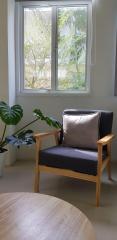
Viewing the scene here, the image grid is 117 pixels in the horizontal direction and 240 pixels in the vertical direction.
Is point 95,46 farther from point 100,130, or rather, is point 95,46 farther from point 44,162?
point 44,162

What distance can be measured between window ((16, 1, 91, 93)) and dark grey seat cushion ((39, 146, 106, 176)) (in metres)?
1.23

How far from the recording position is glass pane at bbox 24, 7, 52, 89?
147 inches

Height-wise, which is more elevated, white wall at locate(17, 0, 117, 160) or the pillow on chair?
white wall at locate(17, 0, 117, 160)

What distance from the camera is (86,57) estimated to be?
368cm

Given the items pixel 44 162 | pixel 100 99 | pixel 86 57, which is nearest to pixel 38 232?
pixel 44 162

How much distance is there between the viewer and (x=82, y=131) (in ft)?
9.79

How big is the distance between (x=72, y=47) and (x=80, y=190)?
6.20 ft

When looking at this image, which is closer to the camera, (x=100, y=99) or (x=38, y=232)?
(x=38, y=232)

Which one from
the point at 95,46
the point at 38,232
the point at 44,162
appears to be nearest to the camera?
the point at 38,232

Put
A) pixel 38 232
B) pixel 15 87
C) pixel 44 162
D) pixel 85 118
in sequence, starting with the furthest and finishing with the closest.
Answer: pixel 15 87 < pixel 85 118 < pixel 44 162 < pixel 38 232

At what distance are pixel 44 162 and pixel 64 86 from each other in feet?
4.57

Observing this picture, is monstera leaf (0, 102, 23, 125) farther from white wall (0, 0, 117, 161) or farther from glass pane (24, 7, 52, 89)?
glass pane (24, 7, 52, 89)

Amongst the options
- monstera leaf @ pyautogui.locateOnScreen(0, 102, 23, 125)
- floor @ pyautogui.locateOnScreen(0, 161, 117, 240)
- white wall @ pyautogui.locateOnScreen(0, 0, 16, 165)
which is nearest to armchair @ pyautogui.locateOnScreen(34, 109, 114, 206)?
floor @ pyautogui.locateOnScreen(0, 161, 117, 240)

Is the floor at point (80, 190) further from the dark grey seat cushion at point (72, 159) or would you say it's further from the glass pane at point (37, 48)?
the glass pane at point (37, 48)
